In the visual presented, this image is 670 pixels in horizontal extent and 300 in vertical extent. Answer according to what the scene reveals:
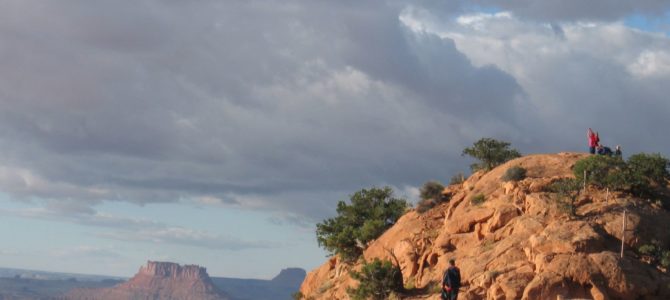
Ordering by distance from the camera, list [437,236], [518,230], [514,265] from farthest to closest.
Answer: [437,236], [518,230], [514,265]

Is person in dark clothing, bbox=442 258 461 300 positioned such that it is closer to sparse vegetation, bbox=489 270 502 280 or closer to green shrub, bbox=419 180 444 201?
sparse vegetation, bbox=489 270 502 280

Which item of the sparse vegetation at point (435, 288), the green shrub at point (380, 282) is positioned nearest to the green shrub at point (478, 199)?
the green shrub at point (380, 282)

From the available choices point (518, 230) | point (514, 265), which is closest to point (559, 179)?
point (518, 230)

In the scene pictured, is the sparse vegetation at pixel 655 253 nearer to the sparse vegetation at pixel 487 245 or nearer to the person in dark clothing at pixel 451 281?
the sparse vegetation at pixel 487 245

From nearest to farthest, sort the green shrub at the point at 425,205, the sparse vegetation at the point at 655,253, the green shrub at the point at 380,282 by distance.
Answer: the sparse vegetation at the point at 655,253 → the green shrub at the point at 380,282 → the green shrub at the point at 425,205

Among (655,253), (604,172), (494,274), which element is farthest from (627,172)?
(494,274)

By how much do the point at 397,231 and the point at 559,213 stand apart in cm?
1300

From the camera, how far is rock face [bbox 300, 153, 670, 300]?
36.1m

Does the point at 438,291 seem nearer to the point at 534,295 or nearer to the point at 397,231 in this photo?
the point at 534,295

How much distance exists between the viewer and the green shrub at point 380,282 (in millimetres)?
42469

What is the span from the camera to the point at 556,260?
36875 millimetres

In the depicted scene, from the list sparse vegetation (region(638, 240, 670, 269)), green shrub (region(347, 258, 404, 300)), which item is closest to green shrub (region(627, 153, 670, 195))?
sparse vegetation (region(638, 240, 670, 269))

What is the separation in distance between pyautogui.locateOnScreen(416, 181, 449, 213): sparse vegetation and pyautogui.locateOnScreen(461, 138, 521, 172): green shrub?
14.9 ft

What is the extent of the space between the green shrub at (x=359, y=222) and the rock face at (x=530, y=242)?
476 cm
